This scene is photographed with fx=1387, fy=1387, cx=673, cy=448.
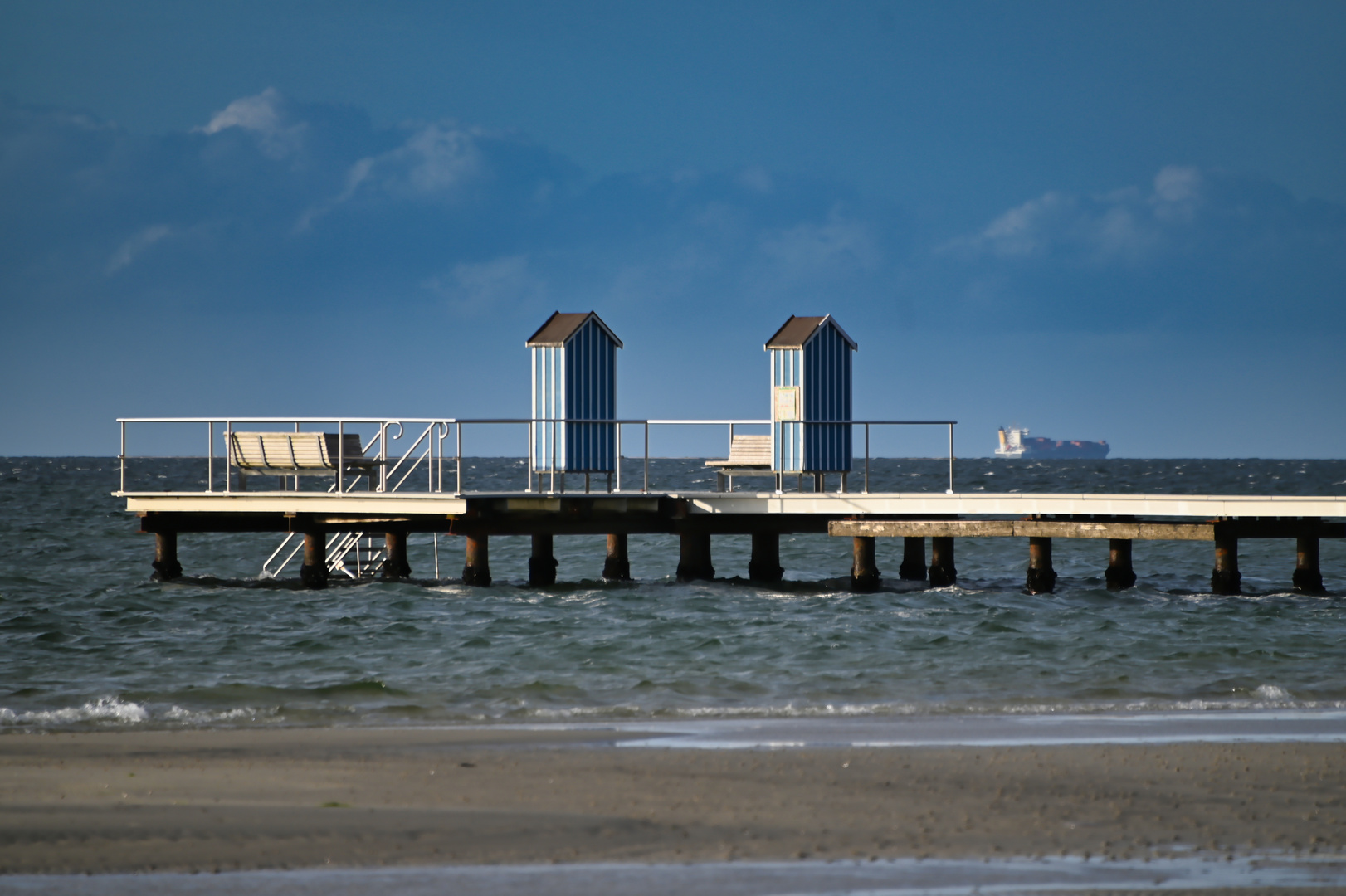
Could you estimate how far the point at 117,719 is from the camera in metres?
11.8

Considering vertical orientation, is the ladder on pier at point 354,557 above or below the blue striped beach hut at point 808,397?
below

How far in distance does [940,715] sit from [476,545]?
10.8 m

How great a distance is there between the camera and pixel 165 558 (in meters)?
22.6

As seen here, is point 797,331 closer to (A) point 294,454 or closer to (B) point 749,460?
(B) point 749,460

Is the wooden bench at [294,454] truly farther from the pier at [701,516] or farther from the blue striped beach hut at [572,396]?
the blue striped beach hut at [572,396]

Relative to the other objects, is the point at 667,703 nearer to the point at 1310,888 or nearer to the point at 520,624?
the point at 520,624

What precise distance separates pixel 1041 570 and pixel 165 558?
45.7 feet

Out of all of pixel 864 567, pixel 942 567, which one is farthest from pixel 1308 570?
pixel 864 567

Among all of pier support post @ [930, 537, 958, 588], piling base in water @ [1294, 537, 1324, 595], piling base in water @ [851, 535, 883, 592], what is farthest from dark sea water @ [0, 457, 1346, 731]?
piling base in water @ [851, 535, 883, 592]

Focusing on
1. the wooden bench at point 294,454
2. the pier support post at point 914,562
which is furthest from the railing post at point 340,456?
the pier support post at point 914,562

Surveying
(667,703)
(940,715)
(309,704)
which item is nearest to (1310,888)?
(940,715)

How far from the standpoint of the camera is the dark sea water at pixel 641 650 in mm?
12531

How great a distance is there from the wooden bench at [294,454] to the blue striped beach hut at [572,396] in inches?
100

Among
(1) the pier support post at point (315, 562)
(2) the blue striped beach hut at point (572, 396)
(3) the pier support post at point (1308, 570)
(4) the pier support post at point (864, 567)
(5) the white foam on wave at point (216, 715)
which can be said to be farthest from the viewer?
(1) the pier support post at point (315, 562)
